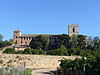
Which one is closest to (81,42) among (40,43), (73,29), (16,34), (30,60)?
(40,43)

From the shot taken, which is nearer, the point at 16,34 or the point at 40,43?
the point at 40,43

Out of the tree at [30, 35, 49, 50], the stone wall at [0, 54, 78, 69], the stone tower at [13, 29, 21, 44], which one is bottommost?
the stone wall at [0, 54, 78, 69]

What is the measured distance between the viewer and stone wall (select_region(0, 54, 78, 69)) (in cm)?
7425

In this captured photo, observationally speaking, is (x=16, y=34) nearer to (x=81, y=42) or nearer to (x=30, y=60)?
(x=81, y=42)

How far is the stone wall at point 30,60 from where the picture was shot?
74.2 meters

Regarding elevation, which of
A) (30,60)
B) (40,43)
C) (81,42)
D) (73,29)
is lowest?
(30,60)

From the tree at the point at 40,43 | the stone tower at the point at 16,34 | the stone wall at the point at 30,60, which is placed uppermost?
the stone tower at the point at 16,34

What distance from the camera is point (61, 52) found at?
88.1 meters

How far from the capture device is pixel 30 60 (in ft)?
249

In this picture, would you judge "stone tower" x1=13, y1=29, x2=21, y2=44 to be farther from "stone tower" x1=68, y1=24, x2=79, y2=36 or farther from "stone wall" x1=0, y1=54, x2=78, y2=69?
"stone wall" x1=0, y1=54, x2=78, y2=69

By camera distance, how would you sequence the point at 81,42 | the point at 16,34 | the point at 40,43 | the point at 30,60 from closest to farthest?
1. the point at 30,60
2. the point at 81,42
3. the point at 40,43
4. the point at 16,34

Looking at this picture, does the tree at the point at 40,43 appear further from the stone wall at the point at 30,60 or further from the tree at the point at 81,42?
the stone wall at the point at 30,60

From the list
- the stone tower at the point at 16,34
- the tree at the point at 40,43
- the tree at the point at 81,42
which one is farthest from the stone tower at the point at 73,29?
the stone tower at the point at 16,34

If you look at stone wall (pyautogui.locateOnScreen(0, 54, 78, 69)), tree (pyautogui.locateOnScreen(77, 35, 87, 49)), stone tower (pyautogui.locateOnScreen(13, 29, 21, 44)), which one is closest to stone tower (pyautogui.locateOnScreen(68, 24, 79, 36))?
tree (pyautogui.locateOnScreen(77, 35, 87, 49))
